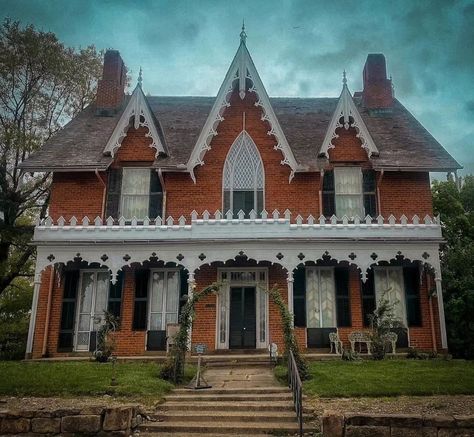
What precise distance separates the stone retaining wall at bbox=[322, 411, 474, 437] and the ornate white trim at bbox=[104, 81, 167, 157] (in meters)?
13.8

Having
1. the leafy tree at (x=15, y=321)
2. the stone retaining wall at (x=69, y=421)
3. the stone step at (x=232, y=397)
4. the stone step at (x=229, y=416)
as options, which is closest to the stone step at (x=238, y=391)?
the stone step at (x=232, y=397)

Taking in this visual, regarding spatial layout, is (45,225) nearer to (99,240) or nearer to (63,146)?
(99,240)

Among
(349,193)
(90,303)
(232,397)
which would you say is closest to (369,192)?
(349,193)

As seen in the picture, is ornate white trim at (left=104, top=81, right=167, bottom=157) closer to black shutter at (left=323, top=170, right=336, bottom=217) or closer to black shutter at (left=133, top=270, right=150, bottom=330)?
black shutter at (left=133, top=270, right=150, bottom=330)

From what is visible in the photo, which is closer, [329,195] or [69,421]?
[69,421]

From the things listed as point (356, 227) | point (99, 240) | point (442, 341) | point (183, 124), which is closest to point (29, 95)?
point (183, 124)

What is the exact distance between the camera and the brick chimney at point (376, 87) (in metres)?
22.8

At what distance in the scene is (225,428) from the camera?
932cm

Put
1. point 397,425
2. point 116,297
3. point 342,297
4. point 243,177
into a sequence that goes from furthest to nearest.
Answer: point 243,177 < point 116,297 < point 342,297 < point 397,425

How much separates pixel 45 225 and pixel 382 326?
12313 mm

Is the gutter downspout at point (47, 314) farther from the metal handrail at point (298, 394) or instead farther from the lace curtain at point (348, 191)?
the lace curtain at point (348, 191)

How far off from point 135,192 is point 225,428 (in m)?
12.2

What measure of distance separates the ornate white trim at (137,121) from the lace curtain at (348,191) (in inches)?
284

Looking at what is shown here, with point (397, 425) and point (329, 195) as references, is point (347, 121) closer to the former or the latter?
point (329, 195)
